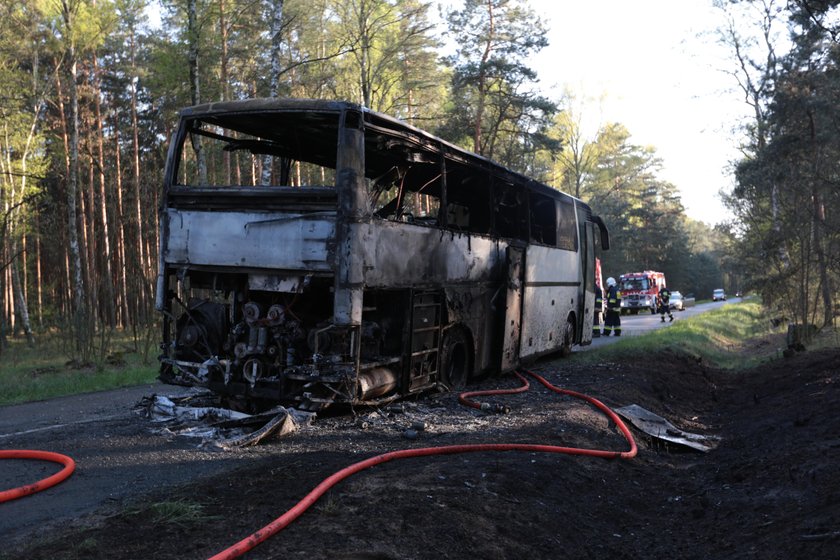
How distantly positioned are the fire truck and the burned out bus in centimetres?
3298

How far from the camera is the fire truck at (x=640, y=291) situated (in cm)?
4044

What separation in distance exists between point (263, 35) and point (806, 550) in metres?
25.9

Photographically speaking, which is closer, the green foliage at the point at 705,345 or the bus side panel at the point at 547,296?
the bus side panel at the point at 547,296

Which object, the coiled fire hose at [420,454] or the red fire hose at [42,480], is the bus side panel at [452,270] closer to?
the coiled fire hose at [420,454]

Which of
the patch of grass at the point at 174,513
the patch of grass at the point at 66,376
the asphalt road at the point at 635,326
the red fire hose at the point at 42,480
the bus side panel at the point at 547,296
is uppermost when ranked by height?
the bus side panel at the point at 547,296

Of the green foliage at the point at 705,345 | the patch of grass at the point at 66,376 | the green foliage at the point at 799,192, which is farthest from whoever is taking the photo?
the green foliage at the point at 799,192

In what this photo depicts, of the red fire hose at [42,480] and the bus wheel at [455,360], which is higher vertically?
the bus wheel at [455,360]

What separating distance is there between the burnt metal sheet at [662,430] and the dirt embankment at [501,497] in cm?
12

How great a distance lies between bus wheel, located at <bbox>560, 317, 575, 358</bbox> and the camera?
47.3ft

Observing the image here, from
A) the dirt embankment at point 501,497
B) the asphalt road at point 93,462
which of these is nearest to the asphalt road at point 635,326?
the dirt embankment at point 501,497

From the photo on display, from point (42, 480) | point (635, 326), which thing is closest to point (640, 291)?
point (635, 326)

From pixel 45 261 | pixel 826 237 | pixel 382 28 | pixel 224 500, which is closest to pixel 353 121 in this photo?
pixel 224 500

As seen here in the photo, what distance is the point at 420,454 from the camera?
5668mm

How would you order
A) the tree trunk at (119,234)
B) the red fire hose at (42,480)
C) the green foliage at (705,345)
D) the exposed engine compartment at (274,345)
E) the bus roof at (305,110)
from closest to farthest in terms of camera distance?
the red fire hose at (42,480)
the exposed engine compartment at (274,345)
the bus roof at (305,110)
the green foliage at (705,345)
the tree trunk at (119,234)
